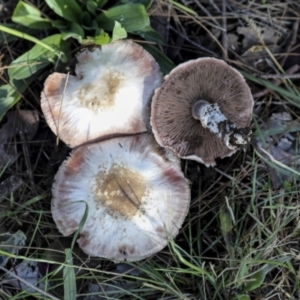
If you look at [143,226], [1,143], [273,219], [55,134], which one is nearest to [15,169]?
[1,143]

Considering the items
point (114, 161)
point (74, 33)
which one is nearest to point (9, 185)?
point (114, 161)

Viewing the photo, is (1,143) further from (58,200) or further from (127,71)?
(127,71)

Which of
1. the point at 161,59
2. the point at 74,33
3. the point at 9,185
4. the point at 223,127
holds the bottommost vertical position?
the point at 9,185

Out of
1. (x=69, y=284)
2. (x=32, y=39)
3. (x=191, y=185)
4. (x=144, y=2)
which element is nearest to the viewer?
(x=69, y=284)

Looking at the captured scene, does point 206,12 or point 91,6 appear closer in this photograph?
point 91,6

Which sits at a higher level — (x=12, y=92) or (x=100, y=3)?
(x=100, y=3)

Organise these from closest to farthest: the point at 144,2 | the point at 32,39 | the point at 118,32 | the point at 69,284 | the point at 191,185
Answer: the point at 69,284
the point at 118,32
the point at 32,39
the point at 144,2
the point at 191,185

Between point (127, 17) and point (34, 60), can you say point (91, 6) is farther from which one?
point (34, 60)
